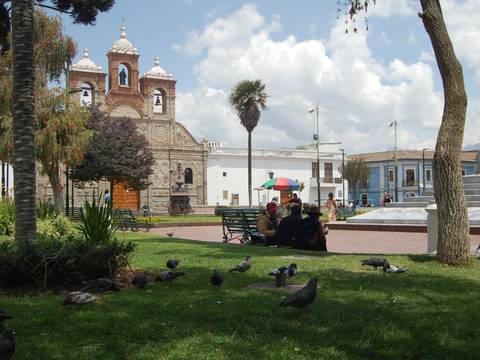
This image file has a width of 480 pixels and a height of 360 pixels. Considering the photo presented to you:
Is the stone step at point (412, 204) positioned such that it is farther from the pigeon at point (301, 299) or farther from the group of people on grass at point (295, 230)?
the pigeon at point (301, 299)

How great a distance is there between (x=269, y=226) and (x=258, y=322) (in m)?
6.48

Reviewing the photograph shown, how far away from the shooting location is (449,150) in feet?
26.1

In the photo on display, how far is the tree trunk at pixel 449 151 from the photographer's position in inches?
311

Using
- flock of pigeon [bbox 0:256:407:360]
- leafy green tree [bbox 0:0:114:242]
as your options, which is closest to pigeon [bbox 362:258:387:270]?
flock of pigeon [bbox 0:256:407:360]

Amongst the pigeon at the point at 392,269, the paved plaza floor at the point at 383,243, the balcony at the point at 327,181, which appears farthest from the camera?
the balcony at the point at 327,181

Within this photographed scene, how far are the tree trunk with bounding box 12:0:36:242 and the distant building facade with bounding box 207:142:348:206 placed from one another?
147 feet

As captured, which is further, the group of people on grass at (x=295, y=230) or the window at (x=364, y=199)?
the window at (x=364, y=199)

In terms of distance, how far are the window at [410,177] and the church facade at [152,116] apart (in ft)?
94.3

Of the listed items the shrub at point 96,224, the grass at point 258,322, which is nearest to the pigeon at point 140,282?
the grass at point 258,322

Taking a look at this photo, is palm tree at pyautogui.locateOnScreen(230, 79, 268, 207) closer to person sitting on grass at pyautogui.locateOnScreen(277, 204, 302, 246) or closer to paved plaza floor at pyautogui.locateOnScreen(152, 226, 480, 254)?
paved plaza floor at pyautogui.locateOnScreen(152, 226, 480, 254)

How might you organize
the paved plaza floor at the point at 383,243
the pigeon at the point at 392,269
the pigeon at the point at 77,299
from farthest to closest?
the paved plaza floor at the point at 383,243, the pigeon at the point at 392,269, the pigeon at the point at 77,299

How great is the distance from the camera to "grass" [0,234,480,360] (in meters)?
3.96

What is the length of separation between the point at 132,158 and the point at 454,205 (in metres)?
27.9

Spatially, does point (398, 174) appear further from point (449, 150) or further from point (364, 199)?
point (449, 150)
